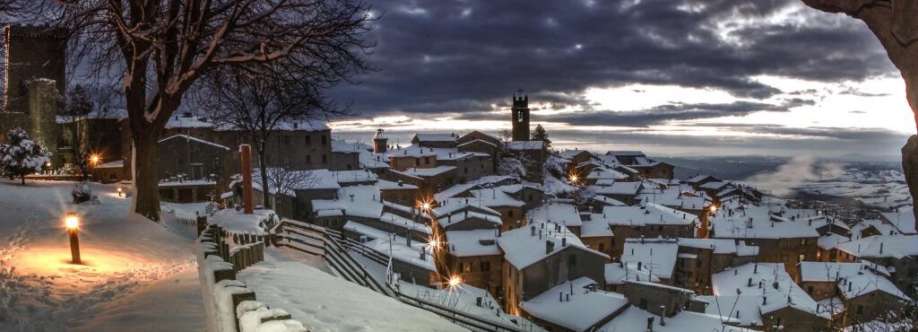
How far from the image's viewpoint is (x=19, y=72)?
41.8m

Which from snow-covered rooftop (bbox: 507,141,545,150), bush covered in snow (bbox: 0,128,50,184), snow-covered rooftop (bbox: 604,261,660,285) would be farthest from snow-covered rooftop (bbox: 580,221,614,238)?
bush covered in snow (bbox: 0,128,50,184)

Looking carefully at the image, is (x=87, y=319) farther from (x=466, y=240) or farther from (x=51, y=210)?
(x=466, y=240)

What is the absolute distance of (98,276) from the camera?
410 inches

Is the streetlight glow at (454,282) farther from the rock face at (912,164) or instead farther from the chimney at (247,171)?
the rock face at (912,164)

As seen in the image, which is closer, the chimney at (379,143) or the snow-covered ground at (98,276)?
the snow-covered ground at (98,276)

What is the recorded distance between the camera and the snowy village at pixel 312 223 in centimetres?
903

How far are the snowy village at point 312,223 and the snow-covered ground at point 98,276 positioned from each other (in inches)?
2.9

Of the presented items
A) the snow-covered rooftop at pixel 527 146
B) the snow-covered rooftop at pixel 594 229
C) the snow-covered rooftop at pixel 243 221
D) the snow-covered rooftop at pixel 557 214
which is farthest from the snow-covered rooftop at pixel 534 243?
the snow-covered rooftop at pixel 527 146

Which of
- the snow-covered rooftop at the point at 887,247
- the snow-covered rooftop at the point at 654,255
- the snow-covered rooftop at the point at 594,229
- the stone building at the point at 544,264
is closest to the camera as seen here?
the stone building at the point at 544,264

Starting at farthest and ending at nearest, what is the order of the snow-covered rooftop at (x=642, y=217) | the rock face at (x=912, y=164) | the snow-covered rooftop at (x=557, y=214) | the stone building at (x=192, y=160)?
the snow-covered rooftop at (x=642, y=217) → the snow-covered rooftop at (x=557, y=214) → the stone building at (x=192, y=160) → the rock face at (x=912, y=164)

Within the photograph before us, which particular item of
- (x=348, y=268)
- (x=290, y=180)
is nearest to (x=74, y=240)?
(x=348, y=268)

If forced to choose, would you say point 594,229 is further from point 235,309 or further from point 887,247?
point 235,309

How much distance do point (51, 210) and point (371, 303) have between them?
17326 mm

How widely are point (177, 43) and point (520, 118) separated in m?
88.2
